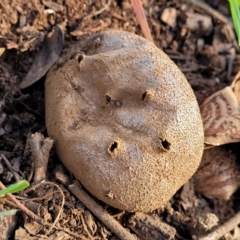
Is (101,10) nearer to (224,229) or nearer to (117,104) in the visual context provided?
(117,104)

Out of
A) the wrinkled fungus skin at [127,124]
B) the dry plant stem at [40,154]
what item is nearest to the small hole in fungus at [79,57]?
the wrinkled fungus skin at [127,124]

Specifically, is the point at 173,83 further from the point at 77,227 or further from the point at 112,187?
the point at 77,227

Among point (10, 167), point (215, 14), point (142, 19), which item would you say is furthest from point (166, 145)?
point (215, 14)

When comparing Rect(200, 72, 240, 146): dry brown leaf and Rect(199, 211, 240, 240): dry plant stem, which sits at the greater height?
Rect(200, 72, 240, 146): dry brown leaf

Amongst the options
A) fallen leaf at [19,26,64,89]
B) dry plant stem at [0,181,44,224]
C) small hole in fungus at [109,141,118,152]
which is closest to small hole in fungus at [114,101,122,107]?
small hole in fungus at [109,141,118,152]

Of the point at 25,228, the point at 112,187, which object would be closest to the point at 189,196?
the point at 112,187

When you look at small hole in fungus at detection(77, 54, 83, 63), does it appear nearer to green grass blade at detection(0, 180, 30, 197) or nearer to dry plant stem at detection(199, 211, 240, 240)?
green grass blade at detection(0, 180, 30, 197)

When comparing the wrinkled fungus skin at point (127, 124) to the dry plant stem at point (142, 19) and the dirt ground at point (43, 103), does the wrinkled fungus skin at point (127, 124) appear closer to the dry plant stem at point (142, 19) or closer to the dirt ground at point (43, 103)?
the dirt ground at point (43, 103)
